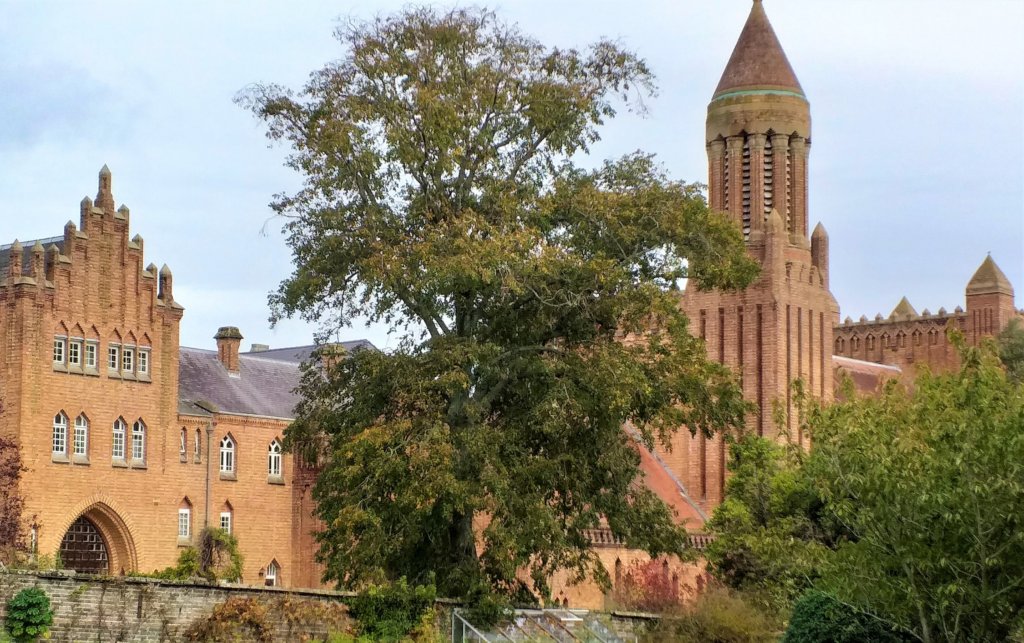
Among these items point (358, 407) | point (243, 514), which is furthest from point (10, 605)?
point (243, 514)

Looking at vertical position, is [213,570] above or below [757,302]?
below

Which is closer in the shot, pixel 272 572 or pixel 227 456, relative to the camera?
pixel 227 456

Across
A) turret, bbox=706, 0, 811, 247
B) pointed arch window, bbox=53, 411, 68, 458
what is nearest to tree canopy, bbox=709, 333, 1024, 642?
pointed arch window, bbox=53, 411, 68, 458

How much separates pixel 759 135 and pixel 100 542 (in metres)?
40.3

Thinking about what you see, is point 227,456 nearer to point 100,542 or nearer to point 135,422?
point 135,422

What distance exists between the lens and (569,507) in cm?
3766

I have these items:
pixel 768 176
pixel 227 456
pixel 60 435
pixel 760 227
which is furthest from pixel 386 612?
pixel 768 176

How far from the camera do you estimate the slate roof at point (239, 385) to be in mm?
58438

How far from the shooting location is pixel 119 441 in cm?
5359

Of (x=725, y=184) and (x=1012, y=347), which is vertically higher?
(x=725, y=184)

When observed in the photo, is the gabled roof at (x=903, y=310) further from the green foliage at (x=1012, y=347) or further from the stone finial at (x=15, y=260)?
the stone finial at (x=15, y=260)

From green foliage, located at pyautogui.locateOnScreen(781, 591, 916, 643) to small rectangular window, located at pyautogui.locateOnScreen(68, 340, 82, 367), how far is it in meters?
26.8

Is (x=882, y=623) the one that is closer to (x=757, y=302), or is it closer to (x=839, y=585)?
(x=839, y=585)

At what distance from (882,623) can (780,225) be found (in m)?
51.1
